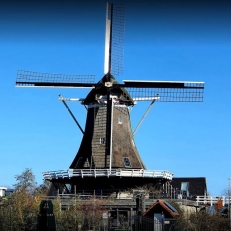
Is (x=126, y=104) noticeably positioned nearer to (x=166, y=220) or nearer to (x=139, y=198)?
(x=139, y=198)

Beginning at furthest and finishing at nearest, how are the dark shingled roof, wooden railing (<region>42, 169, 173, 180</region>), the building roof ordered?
1. the dark shingled roof
2. wooden railing (<region>42, 169, 173, 180</region>)
3. the building roof

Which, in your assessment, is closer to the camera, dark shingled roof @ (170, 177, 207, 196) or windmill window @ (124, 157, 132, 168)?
windmill window @ (124, 157, 132, 168)

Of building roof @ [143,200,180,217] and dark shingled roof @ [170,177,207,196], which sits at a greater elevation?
dark shingled roof @ [170,177,207,196]

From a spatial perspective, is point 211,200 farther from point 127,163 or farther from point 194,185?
point 194,185

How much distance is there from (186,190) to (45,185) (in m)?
18.0

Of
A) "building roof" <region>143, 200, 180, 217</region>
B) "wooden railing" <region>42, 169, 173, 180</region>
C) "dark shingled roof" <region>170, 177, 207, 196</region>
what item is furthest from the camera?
"dark shingled roof" <region>170, 177, 207, 196</region>

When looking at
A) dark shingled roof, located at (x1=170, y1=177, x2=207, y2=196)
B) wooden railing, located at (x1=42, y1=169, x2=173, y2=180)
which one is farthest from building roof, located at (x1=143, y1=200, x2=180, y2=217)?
dark shingled roof, located at (x1=170, y1=177, x2=207, y2=196)

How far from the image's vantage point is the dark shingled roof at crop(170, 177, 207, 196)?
52.7m

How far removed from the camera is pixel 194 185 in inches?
2128

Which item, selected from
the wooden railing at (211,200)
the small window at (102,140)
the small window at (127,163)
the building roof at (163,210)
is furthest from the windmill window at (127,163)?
the building roof at (163,210)

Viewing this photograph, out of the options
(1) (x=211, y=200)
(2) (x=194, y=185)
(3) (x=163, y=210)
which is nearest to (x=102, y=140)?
(1) (x=211, y=200)

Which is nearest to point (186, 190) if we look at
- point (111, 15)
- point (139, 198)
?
point (111, 15)

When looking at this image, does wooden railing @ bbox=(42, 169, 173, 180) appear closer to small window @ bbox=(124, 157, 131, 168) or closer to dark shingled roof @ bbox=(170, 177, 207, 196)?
small window @ bbox=(124, 157, 131, 168)

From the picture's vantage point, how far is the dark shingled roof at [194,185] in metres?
52.7
